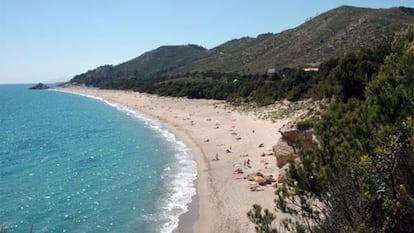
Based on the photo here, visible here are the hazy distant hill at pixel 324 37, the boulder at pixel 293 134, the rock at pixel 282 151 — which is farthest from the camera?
the hazy distant hill at pixel 324 37

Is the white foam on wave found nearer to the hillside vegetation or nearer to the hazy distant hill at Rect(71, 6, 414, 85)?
the hillside vegetation

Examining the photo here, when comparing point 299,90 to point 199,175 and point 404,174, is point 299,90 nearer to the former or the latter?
point 199,175

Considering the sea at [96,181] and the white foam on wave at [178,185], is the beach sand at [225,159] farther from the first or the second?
the sea at [96,181]

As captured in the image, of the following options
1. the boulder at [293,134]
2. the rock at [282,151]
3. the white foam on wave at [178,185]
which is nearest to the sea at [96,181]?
the white foam on wave at [178,185]

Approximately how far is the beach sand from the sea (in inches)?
44.7

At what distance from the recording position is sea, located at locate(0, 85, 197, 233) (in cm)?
2159

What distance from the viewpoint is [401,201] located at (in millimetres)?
7664

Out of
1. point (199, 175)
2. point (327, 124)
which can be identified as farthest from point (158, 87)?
point (327, 124)

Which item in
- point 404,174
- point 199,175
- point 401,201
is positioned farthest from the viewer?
point 199,175

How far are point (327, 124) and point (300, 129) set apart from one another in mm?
13606

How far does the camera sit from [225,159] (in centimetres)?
3344

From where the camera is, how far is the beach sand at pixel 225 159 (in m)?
20.8

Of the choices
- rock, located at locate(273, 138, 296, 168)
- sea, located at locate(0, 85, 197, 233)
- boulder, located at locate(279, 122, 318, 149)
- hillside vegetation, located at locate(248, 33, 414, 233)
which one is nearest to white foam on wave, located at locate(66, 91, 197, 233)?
sea, located at locate(0, 85, 197, 233)

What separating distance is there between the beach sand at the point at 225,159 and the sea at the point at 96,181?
1.14 meters
